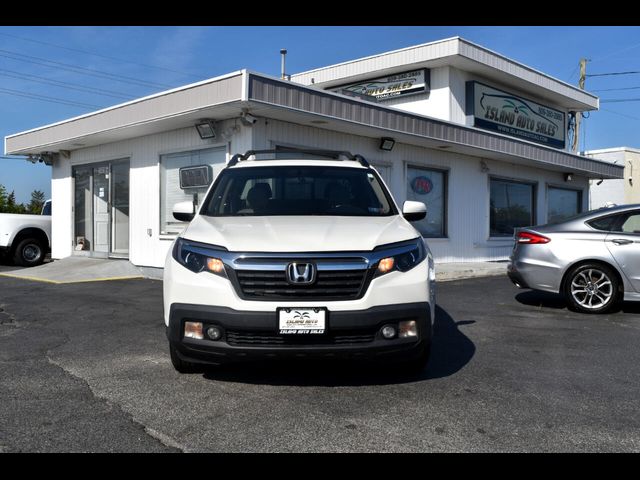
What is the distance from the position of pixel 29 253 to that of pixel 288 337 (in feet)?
44.3

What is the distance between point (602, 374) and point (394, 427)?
2279 millimetres

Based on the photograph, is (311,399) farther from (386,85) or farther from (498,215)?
(386,85)

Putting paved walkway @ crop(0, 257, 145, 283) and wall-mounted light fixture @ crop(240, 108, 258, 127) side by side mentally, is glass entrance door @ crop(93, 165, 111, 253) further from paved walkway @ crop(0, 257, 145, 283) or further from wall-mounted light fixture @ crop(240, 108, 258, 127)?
wall-mounted light fixture @ crop(240, 108, 258, 127)

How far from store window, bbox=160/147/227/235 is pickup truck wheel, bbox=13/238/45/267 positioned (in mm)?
5163

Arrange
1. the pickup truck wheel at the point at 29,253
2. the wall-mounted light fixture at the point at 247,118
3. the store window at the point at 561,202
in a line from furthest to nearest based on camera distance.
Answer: the store window at the point at 561,202
the pickup truck wheel at the point at 29,253
the wall-mounted light fixture at the point at 247,118

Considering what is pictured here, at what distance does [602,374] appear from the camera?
468 cm

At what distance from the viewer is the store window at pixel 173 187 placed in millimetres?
11273

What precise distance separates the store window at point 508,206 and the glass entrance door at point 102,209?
10055 mm

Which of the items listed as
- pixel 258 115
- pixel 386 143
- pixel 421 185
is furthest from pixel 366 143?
pixel 258 115

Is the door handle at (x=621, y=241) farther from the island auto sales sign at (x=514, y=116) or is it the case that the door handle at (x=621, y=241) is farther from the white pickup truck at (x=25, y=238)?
the white pickup truck at (x=25, y=238)

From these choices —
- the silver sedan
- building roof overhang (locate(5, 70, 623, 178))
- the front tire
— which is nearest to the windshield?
the silver sedan

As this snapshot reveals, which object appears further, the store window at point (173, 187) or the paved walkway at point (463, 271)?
the paved walkway at point (463, 271)

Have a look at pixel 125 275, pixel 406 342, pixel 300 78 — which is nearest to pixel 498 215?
pixel 300 78

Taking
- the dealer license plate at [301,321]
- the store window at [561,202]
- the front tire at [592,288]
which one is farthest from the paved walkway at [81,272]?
the store window at [561,202]
